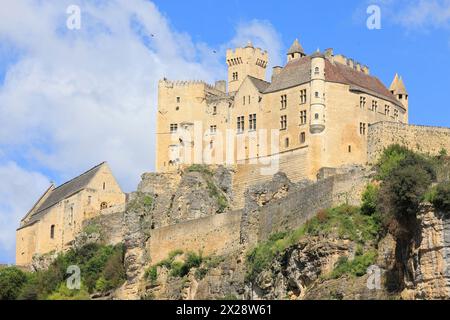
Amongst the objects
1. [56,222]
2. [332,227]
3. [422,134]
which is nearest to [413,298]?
[332,227]

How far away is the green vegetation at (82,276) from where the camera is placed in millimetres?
77750

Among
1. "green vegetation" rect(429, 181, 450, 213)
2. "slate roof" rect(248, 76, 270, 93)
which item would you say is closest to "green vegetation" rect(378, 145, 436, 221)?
"green vegetation" rect(429, 181, 450, 213)

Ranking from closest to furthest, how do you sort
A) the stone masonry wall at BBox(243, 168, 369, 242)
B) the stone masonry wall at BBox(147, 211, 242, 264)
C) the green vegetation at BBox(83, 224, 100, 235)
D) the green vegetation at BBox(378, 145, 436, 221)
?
the green vegetation at BBox(378, 145, 436, 221) → the stone masonry wall at BBox(243, 168, 369, 242) → the stone masonry wall at BBox(147, 211, 242, 264) → the green vegetation at BBox(83, 224, 100, 235)

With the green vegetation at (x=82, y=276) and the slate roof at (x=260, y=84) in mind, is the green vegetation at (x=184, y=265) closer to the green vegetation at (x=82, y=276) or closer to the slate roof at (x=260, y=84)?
the green vegetation at (x=82, y=276)

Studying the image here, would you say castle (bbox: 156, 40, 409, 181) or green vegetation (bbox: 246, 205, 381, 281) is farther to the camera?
castle (bbox: 156, 40, 409, 181)

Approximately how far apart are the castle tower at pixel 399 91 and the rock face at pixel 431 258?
3449 centimetres

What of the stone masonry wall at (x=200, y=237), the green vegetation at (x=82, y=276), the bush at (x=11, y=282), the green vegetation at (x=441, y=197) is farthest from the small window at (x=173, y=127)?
the green vegetation at (x=441, y=197)

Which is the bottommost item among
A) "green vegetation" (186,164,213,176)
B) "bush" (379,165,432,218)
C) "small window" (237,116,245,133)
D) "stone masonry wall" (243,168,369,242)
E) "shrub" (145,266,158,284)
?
"shrub" (145,266,158,284)

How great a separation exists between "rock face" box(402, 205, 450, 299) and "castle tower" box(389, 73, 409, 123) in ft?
113

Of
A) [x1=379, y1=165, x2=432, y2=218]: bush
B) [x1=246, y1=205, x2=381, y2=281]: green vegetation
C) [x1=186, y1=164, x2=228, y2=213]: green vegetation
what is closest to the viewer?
[x1=379, y1=165, x2=432, y2=218]: bush

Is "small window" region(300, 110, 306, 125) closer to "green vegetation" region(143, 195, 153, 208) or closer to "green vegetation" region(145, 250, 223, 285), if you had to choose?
"green vegetation" region(143, 195, 153, 208)

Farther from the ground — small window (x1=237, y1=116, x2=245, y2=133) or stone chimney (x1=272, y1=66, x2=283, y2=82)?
stone chimney (x1=272, y1=66, x2=283, y2=82)

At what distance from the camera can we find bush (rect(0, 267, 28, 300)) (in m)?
82.0

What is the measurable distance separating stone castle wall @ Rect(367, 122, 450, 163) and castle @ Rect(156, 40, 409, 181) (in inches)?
87.2
